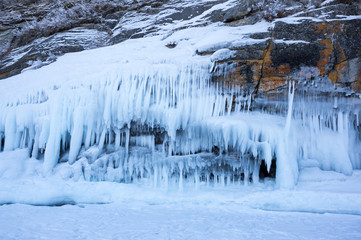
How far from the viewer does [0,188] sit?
5234mm

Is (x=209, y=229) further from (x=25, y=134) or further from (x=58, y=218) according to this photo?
(x=25, y=134)

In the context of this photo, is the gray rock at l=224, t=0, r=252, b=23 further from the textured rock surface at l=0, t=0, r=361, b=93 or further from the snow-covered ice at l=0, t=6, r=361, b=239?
the snow-covered ice at l=0, t=6, r=361, b=239

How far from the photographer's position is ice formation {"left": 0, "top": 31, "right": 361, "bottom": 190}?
5824mm

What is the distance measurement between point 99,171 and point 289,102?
4862 mm

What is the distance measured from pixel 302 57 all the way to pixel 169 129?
140 inches

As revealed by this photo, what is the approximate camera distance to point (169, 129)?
5840 millimetres

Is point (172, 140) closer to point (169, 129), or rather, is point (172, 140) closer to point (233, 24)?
point (169, 129)

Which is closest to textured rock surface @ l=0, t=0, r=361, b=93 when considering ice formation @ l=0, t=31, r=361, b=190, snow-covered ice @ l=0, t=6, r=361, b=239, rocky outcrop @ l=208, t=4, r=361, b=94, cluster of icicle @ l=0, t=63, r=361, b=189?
rocky outcrop @ l=208, t=4, r=361, b=94

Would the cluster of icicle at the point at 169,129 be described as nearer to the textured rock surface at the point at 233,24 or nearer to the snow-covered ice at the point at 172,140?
the snow-covered ice at the point at 172,140

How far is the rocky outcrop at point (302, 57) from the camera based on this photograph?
222 inches

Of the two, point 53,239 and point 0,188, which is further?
point 0,188

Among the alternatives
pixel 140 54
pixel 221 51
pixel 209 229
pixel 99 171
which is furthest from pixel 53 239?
pixel 140 54

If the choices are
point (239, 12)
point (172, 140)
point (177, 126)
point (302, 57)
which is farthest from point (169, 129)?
point (239, 12)

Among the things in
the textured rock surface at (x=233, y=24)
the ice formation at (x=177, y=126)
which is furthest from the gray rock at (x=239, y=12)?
the ice formation at (x=177, y=126)
